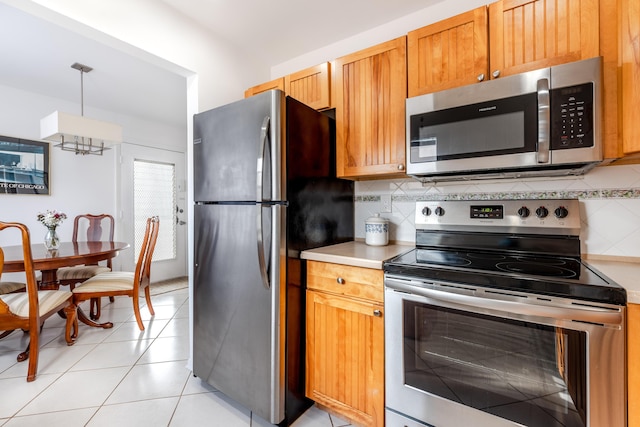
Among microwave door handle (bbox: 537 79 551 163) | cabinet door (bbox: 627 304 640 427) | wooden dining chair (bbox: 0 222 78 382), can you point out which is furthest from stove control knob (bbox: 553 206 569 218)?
wooden dining chair (bbox: 0 222 78 382)

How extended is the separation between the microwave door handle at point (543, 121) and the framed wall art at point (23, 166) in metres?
4.66

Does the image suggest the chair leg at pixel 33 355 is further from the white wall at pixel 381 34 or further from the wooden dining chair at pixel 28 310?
the white wall at pixel 381 34

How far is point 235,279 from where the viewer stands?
5.14 ft

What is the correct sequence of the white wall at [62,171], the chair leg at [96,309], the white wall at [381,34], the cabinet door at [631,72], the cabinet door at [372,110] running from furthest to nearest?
the white wall at [62,171]
the chair leg at [96,309]
the white wall at [381,34]
the cabinet door at [372,110]
the cabinet door at [631,72]

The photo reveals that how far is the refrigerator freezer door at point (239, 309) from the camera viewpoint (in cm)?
142

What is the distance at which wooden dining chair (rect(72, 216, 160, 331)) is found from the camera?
249 cm

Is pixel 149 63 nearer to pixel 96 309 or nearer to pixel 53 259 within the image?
pixel 53 259

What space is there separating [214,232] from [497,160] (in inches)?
60.7

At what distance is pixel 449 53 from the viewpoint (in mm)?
1452

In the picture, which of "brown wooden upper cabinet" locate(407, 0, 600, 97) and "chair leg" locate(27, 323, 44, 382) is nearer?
"brown wooden upper cabinet" locate(407, 0, 600, 97)

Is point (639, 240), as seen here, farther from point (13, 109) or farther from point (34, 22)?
point (13, 109)

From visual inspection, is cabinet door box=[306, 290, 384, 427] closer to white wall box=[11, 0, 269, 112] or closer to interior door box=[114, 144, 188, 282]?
white wall box=[11, 0, 269, 112]

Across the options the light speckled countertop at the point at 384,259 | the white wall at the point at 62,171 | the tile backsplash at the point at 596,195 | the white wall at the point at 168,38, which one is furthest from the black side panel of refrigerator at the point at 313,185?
the white wall at the point at 62,171

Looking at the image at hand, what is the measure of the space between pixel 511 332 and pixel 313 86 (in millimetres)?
1738
